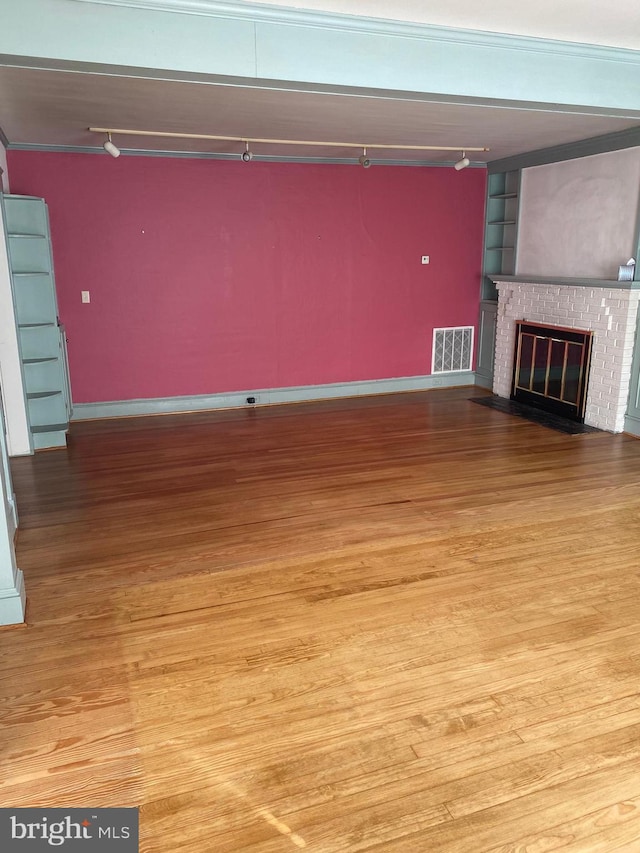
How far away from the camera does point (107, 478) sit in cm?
459

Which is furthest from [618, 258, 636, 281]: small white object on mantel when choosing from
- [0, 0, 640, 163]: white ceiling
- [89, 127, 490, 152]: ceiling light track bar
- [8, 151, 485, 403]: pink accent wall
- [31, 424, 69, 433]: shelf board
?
[31, 424, 69, 433]: shelf board

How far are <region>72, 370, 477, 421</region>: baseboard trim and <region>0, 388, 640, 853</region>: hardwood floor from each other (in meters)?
1.57

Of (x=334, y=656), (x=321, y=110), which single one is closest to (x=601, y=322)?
(x=321, y=110)

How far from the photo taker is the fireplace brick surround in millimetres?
5375

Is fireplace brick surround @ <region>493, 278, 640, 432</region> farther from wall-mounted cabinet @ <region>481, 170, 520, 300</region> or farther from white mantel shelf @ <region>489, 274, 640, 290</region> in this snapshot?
wall-mounted cabinet @ <region>481, 170, 520, 300</region>

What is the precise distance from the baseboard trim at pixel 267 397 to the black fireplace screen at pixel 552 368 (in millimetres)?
999

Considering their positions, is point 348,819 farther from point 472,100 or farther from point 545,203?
point 545,203

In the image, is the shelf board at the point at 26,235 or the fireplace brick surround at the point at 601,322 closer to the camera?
the shelf board at the point at 26,235

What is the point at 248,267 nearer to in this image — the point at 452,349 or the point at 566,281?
the point at 452,349

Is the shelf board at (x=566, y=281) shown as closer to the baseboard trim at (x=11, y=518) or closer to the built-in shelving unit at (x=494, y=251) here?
the built-in shelving unit at (x=494, y=251)

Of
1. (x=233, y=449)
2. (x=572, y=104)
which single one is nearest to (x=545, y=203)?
(x=572, y=104)

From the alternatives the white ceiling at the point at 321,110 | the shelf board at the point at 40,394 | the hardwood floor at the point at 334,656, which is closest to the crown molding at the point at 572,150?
the white ceiling at the point at 321,110

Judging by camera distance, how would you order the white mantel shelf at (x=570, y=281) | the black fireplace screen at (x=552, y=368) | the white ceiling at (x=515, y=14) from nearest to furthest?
the white ceiling at (x=515, y=14), the white mantel shelf at (x=570, y=281), the black fireplace screen at (x=552, y=368)

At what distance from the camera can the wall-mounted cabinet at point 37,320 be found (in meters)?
5.09
